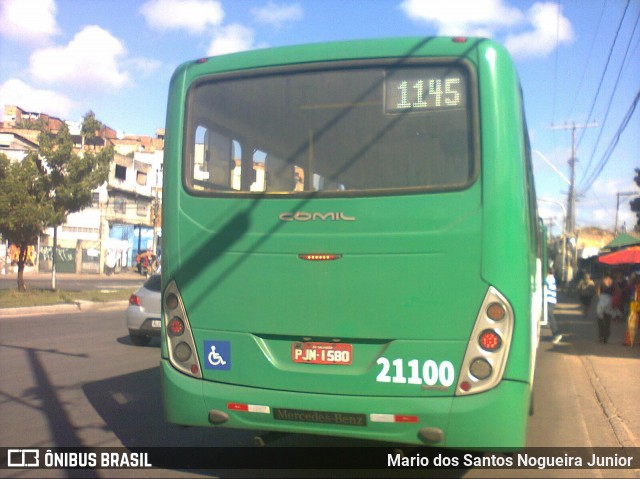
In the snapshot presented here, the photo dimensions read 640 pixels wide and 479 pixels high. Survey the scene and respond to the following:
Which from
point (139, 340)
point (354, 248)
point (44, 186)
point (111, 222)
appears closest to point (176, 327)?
point (354, 248)

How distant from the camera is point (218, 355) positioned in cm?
469

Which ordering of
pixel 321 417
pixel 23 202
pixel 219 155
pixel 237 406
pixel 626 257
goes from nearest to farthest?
pixel 321 417
pixel 237 406
pixel 219 155
pixel 626 257
pixel 23 202

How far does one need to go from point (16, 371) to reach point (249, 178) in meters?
6.38

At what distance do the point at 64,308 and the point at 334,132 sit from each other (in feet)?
60.6

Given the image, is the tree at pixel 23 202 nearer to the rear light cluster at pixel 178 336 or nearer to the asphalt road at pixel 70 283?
the asphalt road at pixel 70 283

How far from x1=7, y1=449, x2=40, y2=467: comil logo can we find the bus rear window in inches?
104

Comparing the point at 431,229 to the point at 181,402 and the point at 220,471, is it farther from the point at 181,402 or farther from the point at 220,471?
the point at 220,471

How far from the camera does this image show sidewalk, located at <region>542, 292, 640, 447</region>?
7.06 metres

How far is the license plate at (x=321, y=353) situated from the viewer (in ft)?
14.4

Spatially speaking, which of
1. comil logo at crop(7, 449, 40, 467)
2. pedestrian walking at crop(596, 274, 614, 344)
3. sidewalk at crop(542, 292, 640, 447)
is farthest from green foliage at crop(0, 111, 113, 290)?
comil logo at crop(7, 449, 40, 467)

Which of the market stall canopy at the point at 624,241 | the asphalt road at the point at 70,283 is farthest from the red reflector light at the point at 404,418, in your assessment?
the asphalt road at the point at 70,283

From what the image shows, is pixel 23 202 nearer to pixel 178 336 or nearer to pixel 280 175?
pixel 178 336

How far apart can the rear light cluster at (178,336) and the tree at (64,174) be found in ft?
63.5

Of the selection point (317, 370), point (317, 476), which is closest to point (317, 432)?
point (317, 370)
